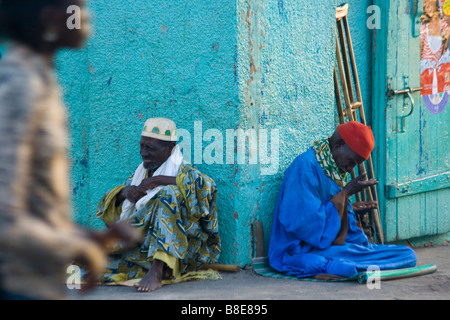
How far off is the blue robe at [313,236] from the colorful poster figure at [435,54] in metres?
1.77

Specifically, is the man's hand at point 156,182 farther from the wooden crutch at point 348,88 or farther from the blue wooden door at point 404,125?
the blue wooden door at point 404,125

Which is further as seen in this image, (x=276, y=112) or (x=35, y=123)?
(x=276, y=112)

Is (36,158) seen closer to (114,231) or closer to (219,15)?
(114,231)

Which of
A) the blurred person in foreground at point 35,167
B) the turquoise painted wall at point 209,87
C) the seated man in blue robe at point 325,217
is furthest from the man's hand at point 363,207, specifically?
the blurred person in foreground at point 35,167

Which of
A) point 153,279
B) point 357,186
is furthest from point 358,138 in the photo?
point 153,279

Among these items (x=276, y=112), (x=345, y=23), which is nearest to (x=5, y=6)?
(x=276, y=112)

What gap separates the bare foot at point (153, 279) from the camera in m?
4.29

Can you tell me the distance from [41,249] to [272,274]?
10.0ft

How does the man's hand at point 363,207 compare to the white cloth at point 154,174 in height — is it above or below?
below

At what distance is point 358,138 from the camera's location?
4.80 metres

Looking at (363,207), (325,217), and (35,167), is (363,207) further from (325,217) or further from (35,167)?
(35,167)

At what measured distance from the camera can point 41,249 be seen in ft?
6.42

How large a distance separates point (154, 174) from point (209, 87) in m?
0.75
